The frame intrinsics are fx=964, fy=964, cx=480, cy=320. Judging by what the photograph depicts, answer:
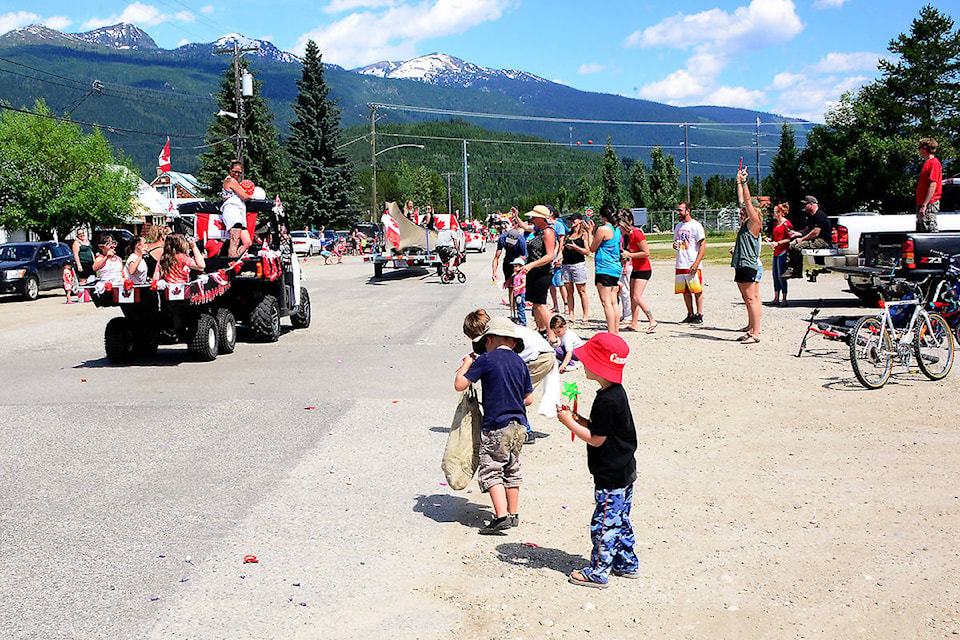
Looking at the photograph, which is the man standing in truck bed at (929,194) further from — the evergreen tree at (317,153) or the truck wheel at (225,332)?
the evergreen tree at (317,153)

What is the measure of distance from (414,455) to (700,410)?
117 inches

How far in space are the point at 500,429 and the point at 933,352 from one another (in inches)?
254

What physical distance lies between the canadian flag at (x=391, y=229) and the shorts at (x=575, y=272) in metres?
15.3

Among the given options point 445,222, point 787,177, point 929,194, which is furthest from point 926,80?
point 929,194

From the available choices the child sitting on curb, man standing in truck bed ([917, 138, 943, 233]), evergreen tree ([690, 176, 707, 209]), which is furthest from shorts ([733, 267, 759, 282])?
evergreen tree ([690, 176, 707, 209])

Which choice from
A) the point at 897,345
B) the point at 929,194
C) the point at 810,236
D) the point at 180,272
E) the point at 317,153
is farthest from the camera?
the point at 317,153

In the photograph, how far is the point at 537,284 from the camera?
40.2ft

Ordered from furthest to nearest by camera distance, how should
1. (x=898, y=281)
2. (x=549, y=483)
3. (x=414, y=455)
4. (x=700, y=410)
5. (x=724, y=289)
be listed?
(x=724, y=289)
(x=898, y=281)
(x=700, y=410)
(x=414, y=455)
(x=549, y=483)

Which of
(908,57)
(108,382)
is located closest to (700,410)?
(108,382)

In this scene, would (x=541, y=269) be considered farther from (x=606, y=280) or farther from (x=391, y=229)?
(x=391, y=229)

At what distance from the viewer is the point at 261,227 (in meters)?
15.4

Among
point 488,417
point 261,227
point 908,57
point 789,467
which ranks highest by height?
point 908,57

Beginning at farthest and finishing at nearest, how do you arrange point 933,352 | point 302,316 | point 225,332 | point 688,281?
point 302,316 → point 688,281 → point 225,332 → point 933,352

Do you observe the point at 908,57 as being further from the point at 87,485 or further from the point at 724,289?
the point at 87,485
